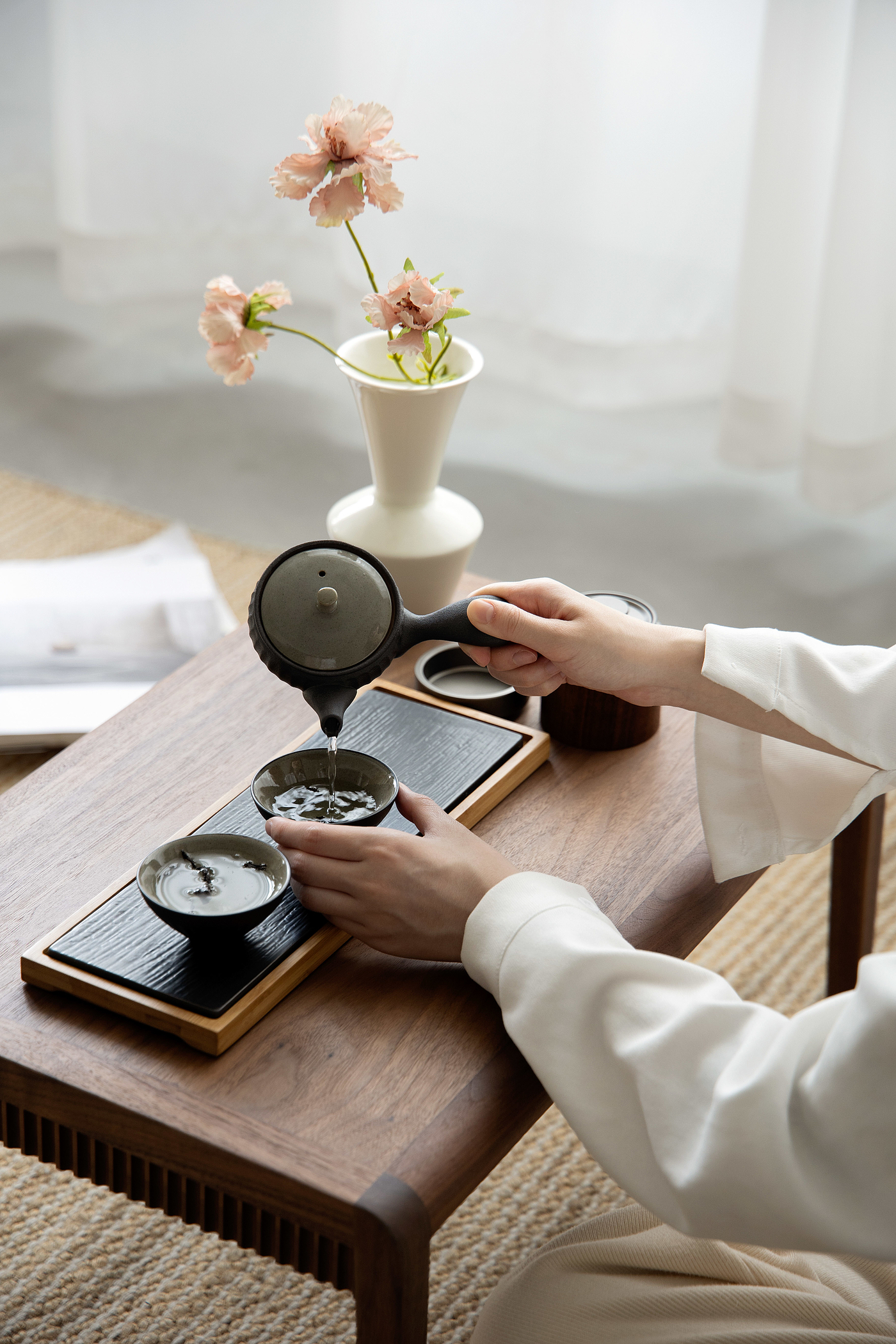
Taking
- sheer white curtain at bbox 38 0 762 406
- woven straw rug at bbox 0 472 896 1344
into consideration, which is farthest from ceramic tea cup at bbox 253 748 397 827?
sheer white curtain at bbox 38 0 762 406

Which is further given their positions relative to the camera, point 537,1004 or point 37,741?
point 37,741

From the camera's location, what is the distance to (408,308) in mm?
1269

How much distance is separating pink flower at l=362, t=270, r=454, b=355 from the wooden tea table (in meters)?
0.44

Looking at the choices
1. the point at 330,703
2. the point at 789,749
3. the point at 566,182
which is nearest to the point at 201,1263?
the point at 330,703

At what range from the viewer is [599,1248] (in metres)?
0.95

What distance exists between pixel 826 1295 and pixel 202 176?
283cm

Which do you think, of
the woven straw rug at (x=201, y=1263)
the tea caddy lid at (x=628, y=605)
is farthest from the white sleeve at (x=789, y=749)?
the woven straw rug at (x=201, y=1263)

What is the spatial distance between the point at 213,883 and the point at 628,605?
534 millimetres

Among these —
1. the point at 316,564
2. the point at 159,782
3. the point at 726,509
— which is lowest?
the point at 726,509

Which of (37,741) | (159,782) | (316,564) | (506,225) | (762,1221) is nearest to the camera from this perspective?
(762,1221)

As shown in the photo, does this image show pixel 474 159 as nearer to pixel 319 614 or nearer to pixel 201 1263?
pixel 319 614

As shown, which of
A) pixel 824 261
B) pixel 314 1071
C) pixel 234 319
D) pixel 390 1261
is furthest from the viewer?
pixel 824 261

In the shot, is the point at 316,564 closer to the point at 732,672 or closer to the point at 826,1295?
the point at 732,672

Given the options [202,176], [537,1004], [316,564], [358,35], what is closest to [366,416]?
[316,564]
